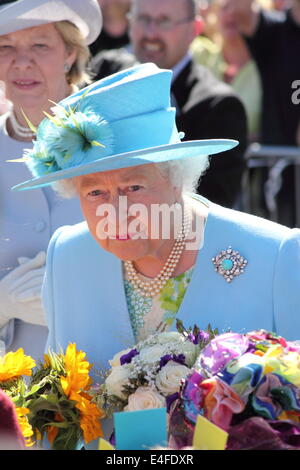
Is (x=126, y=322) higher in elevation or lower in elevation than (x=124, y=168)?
lower

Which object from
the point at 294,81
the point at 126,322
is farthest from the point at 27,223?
the point at 294,81

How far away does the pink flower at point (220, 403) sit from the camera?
206cm

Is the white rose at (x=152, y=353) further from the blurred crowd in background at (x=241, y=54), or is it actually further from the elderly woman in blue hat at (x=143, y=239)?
the blurred crowd in background at (x=241, y=54)

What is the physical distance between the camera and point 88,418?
2.52 metres

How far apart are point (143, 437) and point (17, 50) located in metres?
2.23

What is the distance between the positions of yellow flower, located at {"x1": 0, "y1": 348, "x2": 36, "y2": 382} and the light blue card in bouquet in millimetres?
601

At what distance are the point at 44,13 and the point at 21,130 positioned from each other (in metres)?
0.46

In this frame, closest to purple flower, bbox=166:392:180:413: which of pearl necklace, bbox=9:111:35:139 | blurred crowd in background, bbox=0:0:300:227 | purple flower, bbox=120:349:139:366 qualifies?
purple flower, bbox=120:349:139:366

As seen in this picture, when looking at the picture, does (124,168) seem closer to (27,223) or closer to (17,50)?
(27,223)

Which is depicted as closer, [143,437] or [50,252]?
[143,437]

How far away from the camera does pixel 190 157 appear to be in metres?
2.84
